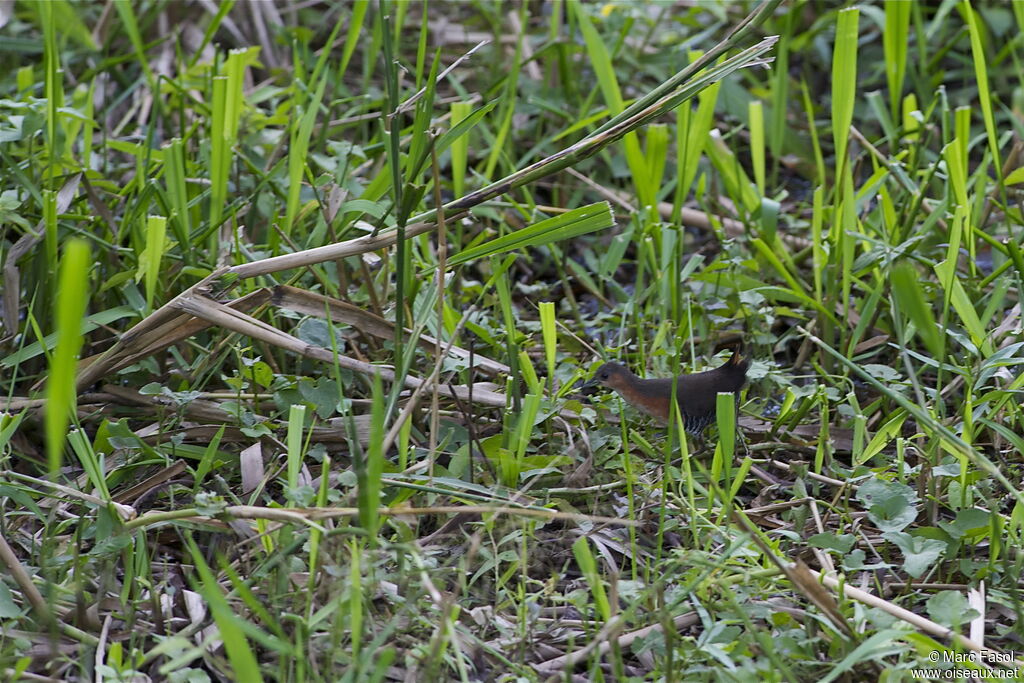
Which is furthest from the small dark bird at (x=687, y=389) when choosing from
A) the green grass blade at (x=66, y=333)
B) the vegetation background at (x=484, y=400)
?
the green grass blade at (x=66, y=333)

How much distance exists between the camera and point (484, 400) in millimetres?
2500

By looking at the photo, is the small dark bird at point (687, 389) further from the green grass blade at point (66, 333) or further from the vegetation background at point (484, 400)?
the green grass blade at point (66, 333)

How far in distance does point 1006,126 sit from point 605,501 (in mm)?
2613

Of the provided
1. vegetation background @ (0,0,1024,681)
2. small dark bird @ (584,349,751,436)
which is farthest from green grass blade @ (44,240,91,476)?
small dark bird @ (584,349,751,436)

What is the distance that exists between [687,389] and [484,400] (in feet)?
1.47

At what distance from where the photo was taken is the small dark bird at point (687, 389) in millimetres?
2490

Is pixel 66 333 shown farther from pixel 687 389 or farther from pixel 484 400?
pixel 687 389

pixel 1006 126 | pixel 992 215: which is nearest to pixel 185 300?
pixel 992 215

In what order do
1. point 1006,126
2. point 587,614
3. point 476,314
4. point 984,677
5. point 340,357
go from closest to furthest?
1. point 984,677
2. point 587,614
3. point 340,357
4. point 476,314
5. point 1006,126

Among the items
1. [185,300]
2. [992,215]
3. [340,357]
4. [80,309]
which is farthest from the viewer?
[992,215]

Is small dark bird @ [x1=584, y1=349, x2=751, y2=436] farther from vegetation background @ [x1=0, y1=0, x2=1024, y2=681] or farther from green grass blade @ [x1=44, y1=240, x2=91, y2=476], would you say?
green grass blade @ [x1=44, y1=240, x2=91, y2=476]

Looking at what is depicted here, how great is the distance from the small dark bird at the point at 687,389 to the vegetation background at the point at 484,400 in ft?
0.28

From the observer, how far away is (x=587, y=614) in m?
1.93

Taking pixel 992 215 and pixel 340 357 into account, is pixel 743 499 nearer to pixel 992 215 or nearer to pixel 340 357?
pixel 340 357
